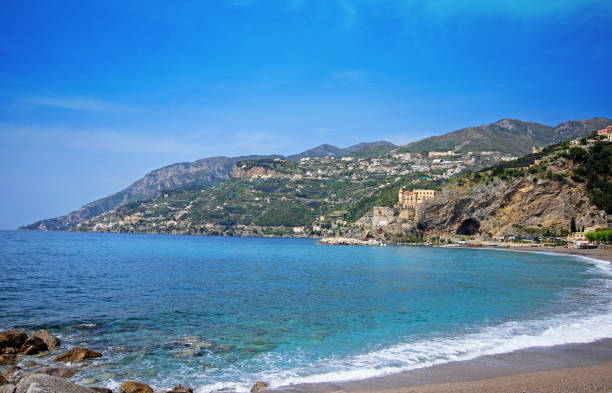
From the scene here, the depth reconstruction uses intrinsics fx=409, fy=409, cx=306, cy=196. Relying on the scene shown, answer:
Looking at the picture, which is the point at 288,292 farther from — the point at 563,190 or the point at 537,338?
the point at 563,190

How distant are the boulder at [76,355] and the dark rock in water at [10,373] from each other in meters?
0.89

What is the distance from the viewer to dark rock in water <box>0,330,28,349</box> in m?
11.2

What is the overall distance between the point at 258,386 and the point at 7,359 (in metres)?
6.82

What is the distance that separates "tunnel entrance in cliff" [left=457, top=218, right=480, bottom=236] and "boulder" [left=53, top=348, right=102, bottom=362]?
324 feet

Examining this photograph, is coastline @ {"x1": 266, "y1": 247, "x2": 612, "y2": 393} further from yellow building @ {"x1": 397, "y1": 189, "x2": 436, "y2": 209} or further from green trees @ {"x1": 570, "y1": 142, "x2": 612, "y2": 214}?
yellow building @ {"x1": 397, "y1": 189, "x2": 436, "y2": 209}

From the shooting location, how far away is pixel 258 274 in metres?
32.5

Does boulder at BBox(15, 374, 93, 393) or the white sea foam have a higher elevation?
boulder at BBox(15, 374, 93, 393)

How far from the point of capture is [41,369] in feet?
31.1

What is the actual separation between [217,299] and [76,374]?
1079cm

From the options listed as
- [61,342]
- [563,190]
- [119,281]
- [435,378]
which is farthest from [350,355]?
[563,190]

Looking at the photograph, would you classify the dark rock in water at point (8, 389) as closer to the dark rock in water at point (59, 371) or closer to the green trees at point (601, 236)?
the dark rock in water at point (59, 371)

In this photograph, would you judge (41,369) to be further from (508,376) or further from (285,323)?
(508,376)

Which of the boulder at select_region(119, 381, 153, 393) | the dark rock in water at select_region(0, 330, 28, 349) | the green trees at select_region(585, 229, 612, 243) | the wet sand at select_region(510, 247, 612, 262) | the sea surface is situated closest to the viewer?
the boulder at select_region(119, 381, 153, 393)

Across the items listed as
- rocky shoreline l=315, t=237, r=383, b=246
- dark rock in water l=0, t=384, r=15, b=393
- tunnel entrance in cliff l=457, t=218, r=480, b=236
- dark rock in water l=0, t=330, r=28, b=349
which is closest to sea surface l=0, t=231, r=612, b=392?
dark rock in water l=0, t=330, r=28, b=349
